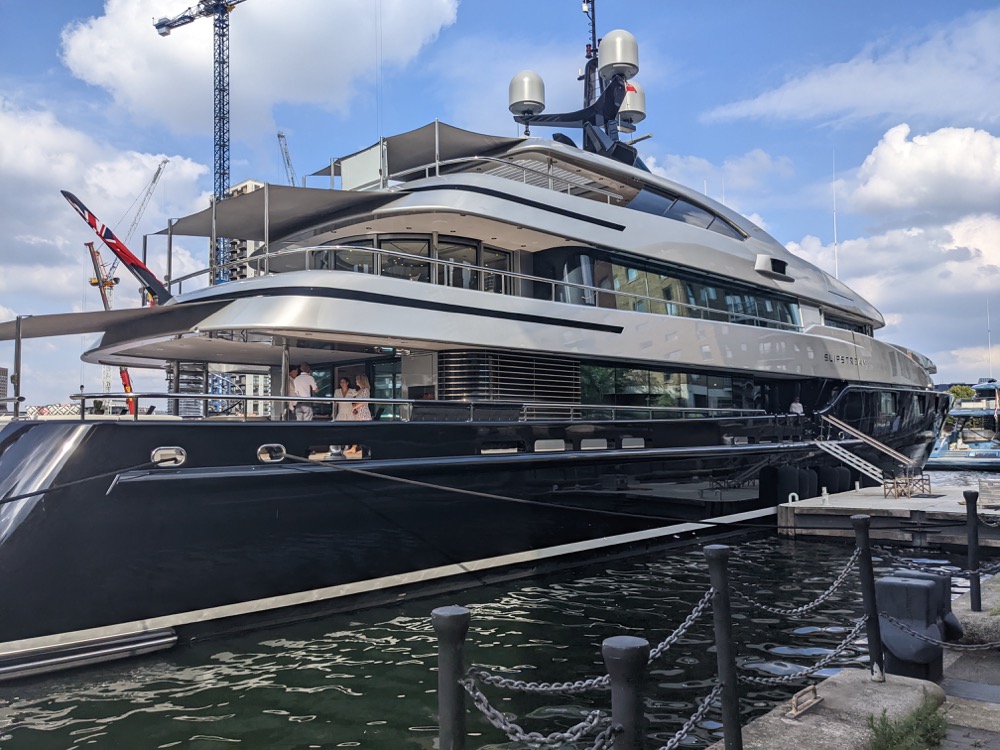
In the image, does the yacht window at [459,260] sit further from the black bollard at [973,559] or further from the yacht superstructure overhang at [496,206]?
the black bollard at [973,559]

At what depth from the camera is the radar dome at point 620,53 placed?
54.6ft

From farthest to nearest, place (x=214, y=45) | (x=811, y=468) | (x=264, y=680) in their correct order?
(x=214, y=45)
(x=811, y=468)
(x=264, y=680)

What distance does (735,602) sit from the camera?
8.64 meters

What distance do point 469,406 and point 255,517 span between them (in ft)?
9.45

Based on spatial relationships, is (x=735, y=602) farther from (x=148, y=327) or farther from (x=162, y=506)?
(x=148, y=327)

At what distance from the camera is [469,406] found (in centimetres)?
916

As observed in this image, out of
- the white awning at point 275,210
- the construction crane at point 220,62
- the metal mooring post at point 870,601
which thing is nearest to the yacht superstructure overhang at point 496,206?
the white awning at point 275,210

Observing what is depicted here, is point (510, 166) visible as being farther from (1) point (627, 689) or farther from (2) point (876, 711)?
(1) point (627, 689)

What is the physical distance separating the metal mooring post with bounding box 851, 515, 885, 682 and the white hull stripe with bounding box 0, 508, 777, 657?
251 centimetres

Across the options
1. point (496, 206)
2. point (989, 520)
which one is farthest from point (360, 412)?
point (989, 520)

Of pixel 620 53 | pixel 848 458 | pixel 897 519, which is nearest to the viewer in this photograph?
pixel 897 519

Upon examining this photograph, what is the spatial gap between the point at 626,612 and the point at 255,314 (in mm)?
5165

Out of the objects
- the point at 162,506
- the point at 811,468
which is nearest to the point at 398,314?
the point at 162,506

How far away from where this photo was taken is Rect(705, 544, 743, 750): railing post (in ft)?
11.9
